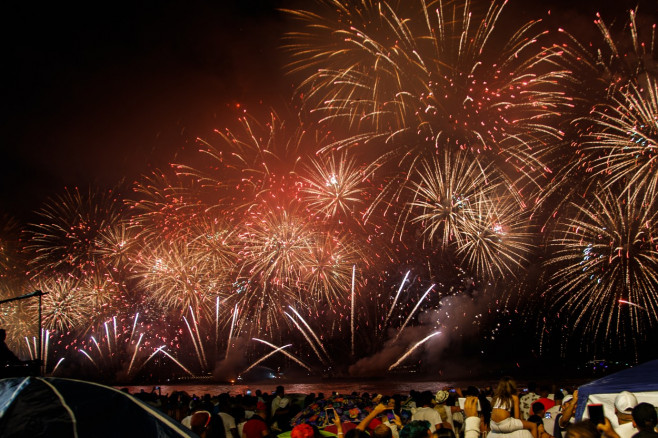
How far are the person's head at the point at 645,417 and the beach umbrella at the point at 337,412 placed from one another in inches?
145

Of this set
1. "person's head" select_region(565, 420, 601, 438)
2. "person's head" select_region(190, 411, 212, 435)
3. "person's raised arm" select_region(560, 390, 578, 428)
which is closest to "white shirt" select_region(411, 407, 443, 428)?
"person's raised arm" select_region(560, 390, 578, 428)

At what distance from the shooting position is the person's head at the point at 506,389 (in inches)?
236

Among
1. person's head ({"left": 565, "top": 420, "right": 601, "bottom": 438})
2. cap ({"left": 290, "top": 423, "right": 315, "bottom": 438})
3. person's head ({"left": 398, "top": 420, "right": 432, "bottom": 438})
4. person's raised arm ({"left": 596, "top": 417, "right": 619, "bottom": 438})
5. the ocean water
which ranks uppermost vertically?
person's head ({"left": 565, "top": 420, "right": 601, "bottom": 438})

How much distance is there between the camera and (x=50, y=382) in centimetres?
255

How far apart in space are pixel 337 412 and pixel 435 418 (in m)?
1.35

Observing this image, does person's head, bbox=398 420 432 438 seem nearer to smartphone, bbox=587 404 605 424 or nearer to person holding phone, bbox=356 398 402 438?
person holding phone, bbox=356 398 402 438


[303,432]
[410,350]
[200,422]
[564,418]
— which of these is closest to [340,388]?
[410,350]

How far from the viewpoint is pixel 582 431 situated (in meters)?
3.58

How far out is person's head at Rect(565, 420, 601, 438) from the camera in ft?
11.6

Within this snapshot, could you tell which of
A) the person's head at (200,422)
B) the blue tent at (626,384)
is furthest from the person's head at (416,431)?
the blue tent at (626,384)

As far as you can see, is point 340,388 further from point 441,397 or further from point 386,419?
point 386,419

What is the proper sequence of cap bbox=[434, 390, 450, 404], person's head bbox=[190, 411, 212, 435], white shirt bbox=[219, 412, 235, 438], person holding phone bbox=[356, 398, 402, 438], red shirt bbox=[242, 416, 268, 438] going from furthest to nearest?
cap bbox=[434, 390, 450, 404] < white shirt bbox=[219, 412, 235, 438] < red shirt bbox=[242, 416, 268, 438] < person's head bbox=[190, 411, 212, 435] < person holding phone bbox=[356, 398, 402, 438]

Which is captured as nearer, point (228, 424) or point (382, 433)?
point (382, 433)

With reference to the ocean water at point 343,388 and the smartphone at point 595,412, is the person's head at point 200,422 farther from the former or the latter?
the ocean water at point 343,388
